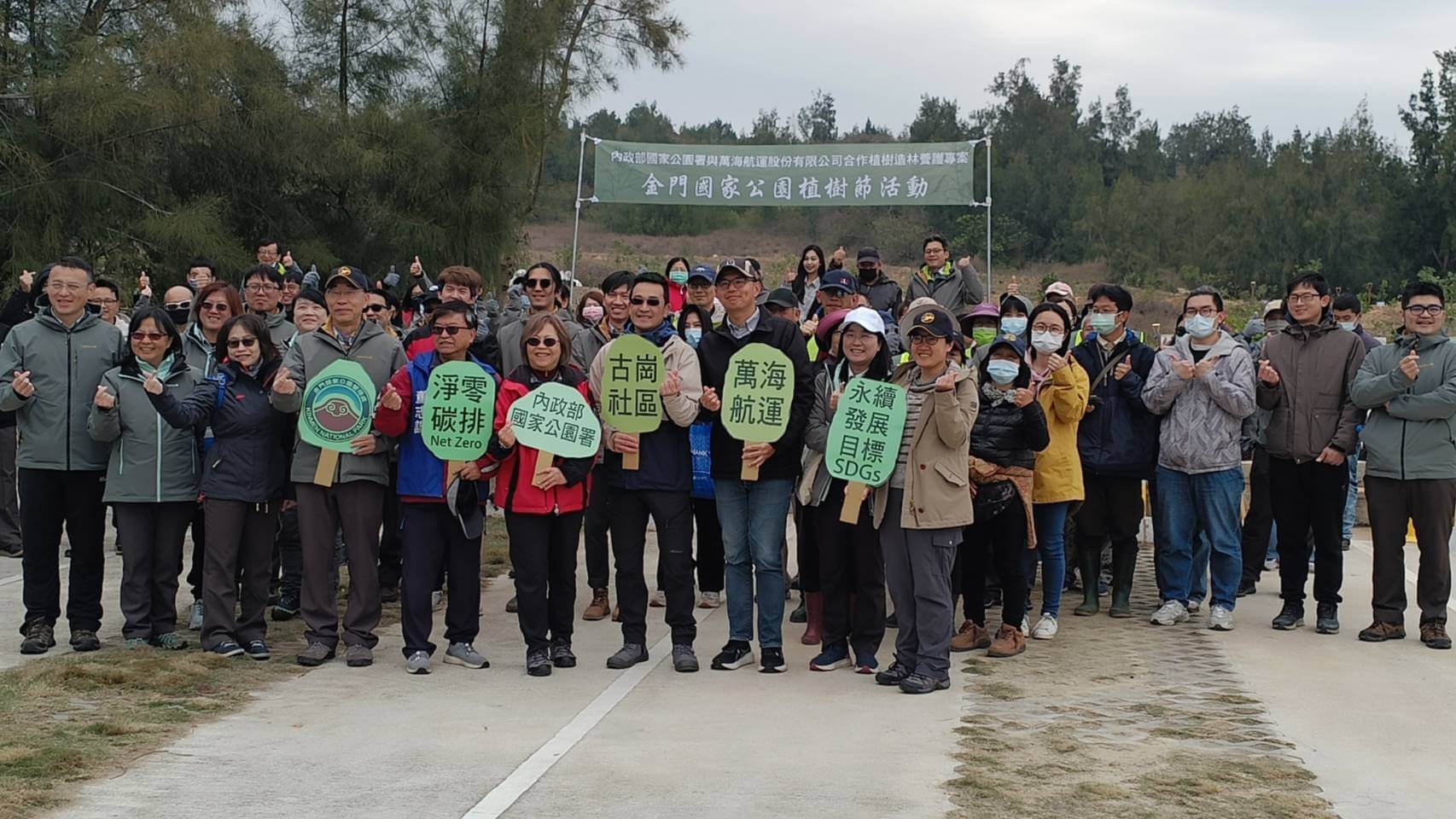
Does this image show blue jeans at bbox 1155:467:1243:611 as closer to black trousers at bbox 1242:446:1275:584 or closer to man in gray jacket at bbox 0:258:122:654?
black trousers at bbox 1242:446:1275:584

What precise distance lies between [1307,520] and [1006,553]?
2173mm

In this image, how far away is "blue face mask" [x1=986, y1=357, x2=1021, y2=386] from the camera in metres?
7.63

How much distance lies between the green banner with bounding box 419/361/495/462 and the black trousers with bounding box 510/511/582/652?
41cm

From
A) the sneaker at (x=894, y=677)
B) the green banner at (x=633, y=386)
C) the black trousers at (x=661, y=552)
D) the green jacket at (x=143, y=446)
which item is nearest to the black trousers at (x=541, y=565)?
the black trousers at (x=661, y=552)

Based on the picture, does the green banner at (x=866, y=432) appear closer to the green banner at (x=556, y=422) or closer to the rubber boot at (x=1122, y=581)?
the green banner at (x=556, y=422)

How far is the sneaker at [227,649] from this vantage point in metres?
7.48

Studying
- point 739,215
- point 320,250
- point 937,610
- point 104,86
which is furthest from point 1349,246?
point 937,610

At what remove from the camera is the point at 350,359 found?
756 centimetres

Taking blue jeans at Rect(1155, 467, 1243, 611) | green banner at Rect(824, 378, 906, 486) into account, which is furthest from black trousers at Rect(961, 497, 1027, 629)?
blue jeans at Rect(1155, 467, 1243, 611)

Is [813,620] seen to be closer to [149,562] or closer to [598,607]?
[598,607]

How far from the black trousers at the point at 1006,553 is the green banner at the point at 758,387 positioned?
1402 millimetres

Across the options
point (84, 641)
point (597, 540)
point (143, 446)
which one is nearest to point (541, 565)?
point (597, 540)

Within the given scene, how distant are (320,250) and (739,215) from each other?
38.2 metres

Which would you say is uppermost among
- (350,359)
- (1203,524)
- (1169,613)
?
(350,359)
